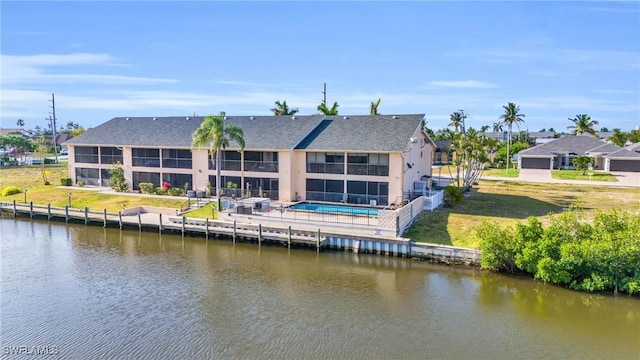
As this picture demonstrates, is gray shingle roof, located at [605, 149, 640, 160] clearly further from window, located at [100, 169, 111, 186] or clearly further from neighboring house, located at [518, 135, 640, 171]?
window, located at [100, 169, 111, 186]

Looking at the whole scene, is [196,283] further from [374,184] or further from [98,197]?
[98,197]

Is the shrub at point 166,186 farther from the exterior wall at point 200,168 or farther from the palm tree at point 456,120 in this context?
the palm tree at point 456,120

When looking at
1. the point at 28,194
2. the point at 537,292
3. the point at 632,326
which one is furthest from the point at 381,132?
the point at 28,194

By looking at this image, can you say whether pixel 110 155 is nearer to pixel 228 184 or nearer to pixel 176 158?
pixel 176 158

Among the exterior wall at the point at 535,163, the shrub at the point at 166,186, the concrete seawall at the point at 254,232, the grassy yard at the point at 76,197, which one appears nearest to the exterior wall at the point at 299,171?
the shrub at the point at 166,186

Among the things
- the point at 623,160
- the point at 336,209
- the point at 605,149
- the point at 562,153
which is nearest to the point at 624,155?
the point at 623,160

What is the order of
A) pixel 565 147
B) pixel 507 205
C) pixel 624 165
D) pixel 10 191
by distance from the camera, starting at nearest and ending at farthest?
pixel 507 205
pixel 10 191
pixel 624 165
pixel 565 147
